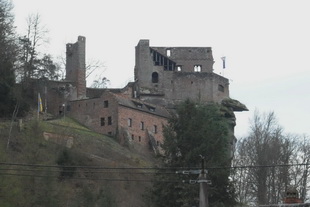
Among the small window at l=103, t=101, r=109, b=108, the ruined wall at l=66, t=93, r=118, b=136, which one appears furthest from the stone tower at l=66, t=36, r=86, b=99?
the small window at l=103, t=101, r=109, b=108

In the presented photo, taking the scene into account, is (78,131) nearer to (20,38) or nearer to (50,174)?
(20,38)

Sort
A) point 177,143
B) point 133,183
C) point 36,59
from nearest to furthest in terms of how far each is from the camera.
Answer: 1. point 177,143
2. point 133,183
3. point 36,59

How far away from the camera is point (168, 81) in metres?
91.1

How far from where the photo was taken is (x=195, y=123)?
156 feet

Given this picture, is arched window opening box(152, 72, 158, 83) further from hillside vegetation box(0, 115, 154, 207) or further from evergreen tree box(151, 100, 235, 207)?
A: evergreen tree box(151, 100, 235, 207)

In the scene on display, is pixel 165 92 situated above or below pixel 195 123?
above

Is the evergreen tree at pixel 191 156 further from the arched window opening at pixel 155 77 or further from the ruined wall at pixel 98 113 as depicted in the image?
the arched window opening at pixel 155 77

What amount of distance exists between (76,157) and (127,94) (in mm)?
19420

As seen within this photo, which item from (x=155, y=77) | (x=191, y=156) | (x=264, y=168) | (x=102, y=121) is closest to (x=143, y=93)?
(x=155, y=77)

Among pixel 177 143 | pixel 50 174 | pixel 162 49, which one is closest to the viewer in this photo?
pixel 177 143

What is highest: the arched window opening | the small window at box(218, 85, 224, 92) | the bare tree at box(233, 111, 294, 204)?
the arched window opening

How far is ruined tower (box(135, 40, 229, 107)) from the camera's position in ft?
295

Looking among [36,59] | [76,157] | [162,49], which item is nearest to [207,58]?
[162,49]

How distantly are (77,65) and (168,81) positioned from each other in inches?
410
